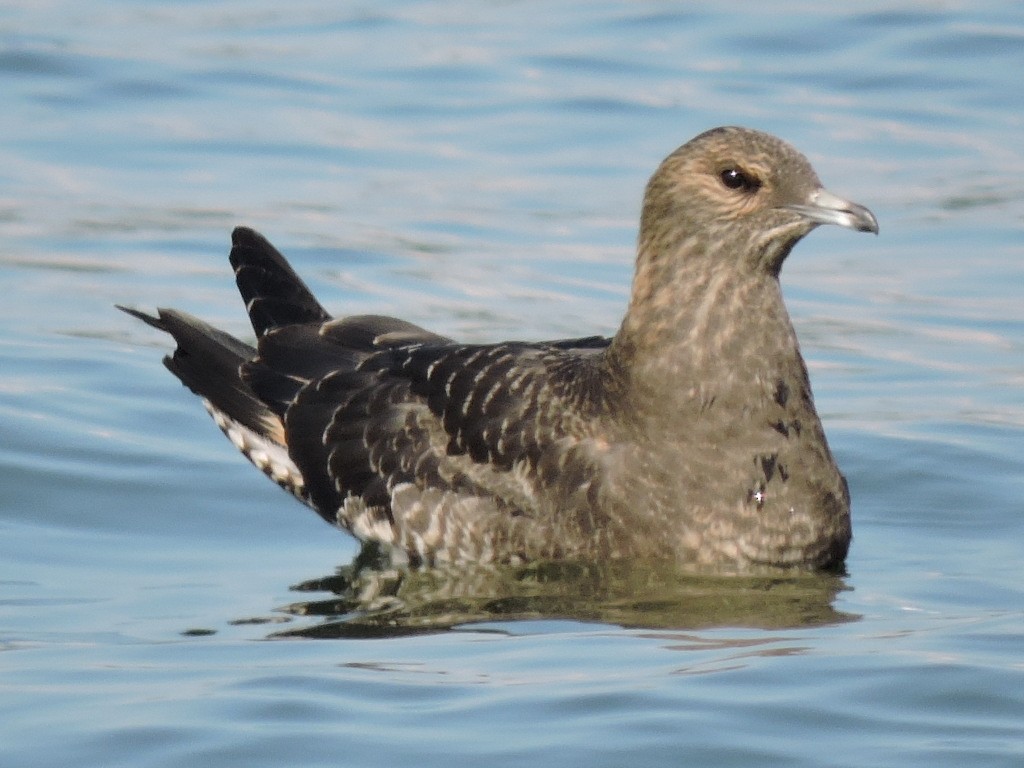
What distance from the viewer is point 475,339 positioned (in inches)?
451

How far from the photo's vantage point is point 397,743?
567 centimetres

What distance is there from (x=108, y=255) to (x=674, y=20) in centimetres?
693

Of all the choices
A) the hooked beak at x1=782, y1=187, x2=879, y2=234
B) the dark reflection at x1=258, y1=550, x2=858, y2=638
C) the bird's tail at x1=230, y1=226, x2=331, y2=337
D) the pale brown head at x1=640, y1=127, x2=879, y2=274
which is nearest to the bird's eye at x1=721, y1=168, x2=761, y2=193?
the pale brown head at x1=640, y1=127, x2=879, y2=274

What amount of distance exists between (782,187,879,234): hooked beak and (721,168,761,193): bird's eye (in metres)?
0.16

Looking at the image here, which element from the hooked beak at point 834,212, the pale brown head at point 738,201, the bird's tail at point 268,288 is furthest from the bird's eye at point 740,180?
the bird's tail at point 268,288

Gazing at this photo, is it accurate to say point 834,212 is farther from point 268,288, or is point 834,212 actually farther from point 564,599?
point 268,288

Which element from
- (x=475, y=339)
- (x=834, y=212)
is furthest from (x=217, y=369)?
(x=834, y=212)

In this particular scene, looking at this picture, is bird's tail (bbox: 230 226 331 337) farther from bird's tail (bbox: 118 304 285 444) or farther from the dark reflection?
the dark reflection

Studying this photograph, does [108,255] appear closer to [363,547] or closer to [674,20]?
[363,547]

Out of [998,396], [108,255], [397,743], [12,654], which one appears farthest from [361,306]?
[397,743]

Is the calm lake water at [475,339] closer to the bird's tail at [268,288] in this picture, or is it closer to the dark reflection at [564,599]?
the dark reflection at [564,599]

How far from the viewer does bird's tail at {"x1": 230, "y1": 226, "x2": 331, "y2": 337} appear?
30.0 feet

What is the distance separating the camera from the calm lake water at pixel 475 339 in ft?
19.6

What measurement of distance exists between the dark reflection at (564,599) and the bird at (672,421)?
0.07 m
